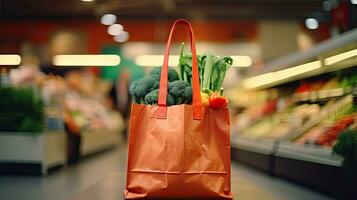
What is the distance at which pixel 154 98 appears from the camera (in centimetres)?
273

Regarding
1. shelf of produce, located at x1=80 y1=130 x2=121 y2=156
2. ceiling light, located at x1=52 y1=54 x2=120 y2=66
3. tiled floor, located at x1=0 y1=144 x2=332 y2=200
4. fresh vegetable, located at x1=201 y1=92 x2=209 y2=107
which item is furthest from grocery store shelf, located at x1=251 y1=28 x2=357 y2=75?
ceiling light, located at x1=52 y1=54 x2=120 y2=66

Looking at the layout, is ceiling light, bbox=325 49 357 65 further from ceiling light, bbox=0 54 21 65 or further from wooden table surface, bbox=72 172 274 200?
ceiling light, bbox=0 54 21 65

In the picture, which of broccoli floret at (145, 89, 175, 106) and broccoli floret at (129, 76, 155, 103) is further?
broccoli floret at (129, 76, 155, 103)

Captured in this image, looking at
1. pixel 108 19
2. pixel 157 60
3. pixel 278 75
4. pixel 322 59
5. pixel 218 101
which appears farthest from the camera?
pixel 157 60

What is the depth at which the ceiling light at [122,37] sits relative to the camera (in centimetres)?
1873

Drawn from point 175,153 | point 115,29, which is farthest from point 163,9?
point 175,153

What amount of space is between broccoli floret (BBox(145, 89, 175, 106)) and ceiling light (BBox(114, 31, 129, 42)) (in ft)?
52.9

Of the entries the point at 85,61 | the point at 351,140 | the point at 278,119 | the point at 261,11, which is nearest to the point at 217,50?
the point at 261,11

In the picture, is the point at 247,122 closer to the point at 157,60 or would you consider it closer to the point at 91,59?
the point at 157,60

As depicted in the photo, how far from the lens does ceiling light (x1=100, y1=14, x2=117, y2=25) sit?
1801 centimetres

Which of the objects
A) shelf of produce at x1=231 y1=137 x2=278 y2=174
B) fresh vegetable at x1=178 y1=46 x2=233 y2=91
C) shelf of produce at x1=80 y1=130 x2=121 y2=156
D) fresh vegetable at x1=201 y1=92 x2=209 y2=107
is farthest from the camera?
shelf of produce at x1=80 y1=130 x2=121 y2=156

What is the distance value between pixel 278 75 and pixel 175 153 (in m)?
4.36

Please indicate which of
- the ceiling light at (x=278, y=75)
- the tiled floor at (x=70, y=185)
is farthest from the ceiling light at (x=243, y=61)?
the tiled floor at (x=70, y=185)

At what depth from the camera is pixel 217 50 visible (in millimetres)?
18141
